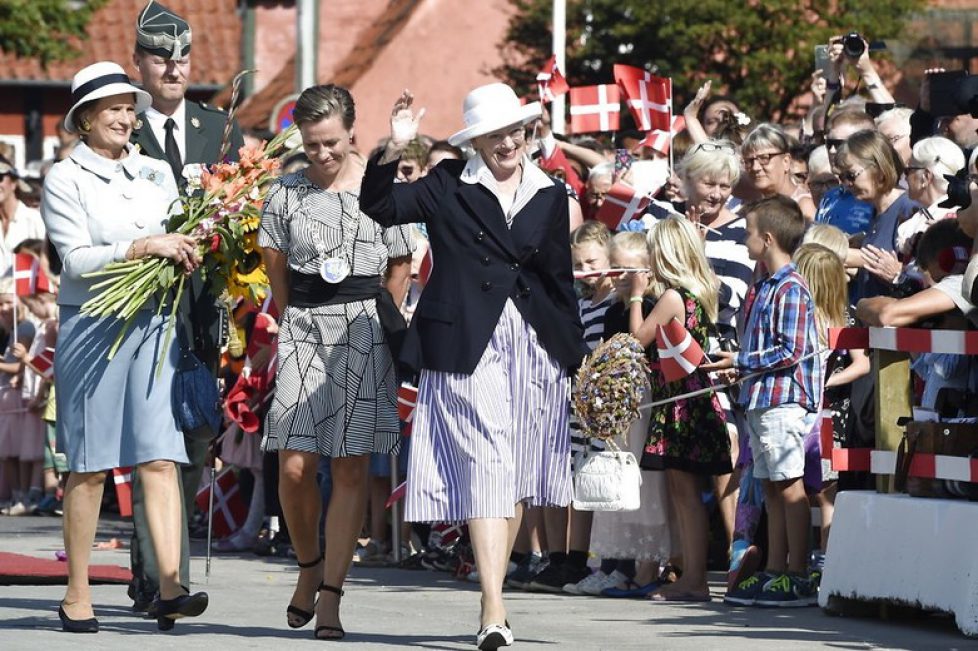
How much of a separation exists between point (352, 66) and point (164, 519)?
35.6 metres

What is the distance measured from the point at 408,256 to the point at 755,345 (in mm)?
1851

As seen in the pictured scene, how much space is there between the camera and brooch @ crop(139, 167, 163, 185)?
9399 mm

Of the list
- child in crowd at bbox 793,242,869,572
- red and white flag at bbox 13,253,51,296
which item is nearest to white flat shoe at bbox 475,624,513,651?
child in crowd at bbox 793,242,869,572

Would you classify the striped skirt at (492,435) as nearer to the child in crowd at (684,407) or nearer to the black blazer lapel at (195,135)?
the black blazer lapel at (195,135)

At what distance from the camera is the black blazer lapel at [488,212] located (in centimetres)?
874

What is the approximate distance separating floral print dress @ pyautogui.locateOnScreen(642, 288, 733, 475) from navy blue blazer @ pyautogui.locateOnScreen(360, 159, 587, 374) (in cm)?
209

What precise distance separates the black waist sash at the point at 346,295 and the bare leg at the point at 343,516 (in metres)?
0.49

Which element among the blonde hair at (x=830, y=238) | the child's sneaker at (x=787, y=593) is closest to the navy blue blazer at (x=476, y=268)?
the child's sneaker at (x=787, y=593)

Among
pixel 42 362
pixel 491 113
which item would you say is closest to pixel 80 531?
pixel 491 113

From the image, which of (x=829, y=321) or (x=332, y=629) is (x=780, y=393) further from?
(x=332, y=629)

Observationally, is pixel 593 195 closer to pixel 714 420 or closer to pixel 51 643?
pixel 714 420

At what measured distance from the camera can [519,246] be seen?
8.76m

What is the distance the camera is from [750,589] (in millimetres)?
10328

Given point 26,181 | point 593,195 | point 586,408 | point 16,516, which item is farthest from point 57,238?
point 26,181
